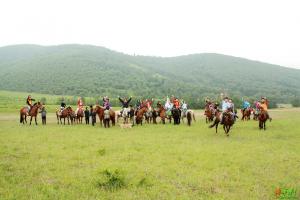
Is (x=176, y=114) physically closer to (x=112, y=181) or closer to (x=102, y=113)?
(x=102, y=113)

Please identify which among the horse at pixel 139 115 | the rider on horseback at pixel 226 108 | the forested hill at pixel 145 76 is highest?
the forested hill at pixel 145 76

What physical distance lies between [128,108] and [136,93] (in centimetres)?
8206

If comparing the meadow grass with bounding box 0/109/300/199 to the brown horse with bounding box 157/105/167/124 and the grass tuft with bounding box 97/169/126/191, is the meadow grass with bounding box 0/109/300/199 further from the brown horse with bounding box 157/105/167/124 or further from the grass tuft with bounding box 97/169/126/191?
the brown horse with bounding box 157/105/167/124

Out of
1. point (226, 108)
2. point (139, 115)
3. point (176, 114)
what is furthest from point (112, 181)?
point (176, 114)

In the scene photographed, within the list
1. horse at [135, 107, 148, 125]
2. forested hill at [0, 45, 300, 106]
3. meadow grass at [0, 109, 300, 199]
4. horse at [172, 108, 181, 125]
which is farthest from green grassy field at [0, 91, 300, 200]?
forested hill at [0, 45, 300, 106]

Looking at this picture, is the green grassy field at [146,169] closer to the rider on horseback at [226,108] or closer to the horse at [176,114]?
the rider on horseback at [226,108]

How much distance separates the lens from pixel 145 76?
5527 inches

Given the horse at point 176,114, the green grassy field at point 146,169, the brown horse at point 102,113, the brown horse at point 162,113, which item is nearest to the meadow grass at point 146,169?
the green grassy field at point 146,169

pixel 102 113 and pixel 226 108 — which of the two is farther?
pixel 102 113

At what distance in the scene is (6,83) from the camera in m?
121

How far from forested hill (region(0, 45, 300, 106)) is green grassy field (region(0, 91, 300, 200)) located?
2922 inches

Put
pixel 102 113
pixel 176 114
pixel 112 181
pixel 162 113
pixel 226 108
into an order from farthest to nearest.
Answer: pixel 162 113 → pixel 176 114 → pixel 102 113 → pixel 226 108 → pixel 112 181

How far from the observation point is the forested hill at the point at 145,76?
4552 inches

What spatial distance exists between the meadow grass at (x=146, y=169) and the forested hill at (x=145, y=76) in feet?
243
